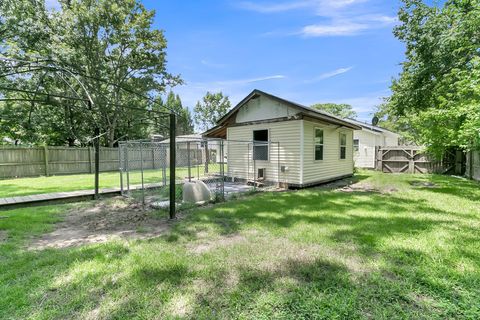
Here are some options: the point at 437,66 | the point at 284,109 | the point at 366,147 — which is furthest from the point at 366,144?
the point at 284,109

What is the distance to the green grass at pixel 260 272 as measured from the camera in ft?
6.80

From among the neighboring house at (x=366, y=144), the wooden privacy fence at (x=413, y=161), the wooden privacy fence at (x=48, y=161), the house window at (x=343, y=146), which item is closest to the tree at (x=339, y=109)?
the neighboring house at (x=366, y=144)

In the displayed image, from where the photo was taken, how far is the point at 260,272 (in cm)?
266

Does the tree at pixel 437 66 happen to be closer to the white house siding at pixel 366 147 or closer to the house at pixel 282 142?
the house at pixel 282 142

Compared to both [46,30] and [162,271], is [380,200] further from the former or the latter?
[46,30]

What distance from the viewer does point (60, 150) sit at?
527 inches

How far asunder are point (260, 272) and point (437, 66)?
12579mm

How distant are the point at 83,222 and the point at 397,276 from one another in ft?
18.2

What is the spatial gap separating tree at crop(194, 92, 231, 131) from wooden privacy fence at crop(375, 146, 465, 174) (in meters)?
30.3

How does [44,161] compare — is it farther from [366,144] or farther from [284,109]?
[366,144]

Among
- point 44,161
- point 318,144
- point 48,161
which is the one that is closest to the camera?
point 318,144

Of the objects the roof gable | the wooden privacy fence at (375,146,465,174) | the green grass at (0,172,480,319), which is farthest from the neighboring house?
the green grass at (0,172,480,319)

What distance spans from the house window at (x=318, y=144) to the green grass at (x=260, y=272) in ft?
15.6

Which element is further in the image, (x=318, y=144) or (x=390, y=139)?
(x=390, y=139)
